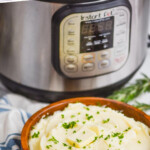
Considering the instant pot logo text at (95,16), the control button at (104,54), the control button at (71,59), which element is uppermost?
the instant pot logo text at (95,16)

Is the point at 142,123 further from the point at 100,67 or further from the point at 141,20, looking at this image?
the point at 141,20

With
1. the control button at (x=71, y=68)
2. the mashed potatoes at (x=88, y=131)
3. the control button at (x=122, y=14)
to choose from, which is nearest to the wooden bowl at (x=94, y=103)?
the mashed potatoes at (x=88, y=131)

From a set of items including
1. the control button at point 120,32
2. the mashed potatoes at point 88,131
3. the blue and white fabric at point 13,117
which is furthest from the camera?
the control button at point 120,32

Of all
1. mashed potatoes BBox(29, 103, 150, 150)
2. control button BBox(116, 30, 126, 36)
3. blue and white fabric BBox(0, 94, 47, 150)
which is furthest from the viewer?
control button BBox(116, 30, 126, 36)

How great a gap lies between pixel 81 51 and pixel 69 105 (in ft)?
0.62

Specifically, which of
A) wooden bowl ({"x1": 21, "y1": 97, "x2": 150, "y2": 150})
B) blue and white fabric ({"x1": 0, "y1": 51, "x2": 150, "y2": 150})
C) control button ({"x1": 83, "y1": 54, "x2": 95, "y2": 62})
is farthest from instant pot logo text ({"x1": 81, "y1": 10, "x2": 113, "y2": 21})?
blue and white fabric ({"x1": 0, "y1": 51, "x2": 150, "y2": 150})

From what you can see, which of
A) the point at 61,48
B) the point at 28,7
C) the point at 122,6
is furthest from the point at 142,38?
the point at 28,7

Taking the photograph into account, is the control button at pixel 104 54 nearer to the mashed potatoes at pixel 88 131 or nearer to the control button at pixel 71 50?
the control button at pixel 71 50

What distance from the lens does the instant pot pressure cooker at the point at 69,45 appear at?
113 cm

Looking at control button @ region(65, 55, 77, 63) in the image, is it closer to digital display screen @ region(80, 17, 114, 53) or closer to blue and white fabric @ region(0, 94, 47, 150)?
digital display screen @ region(80, 17, 114, 53)

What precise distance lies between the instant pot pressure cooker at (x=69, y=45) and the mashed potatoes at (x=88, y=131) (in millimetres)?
176

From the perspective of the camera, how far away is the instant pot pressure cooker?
1126 mm

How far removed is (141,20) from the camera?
1.25 metres

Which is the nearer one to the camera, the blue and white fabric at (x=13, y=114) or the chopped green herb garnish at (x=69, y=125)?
the chopped green herb garnish at (x=69, y=125)
